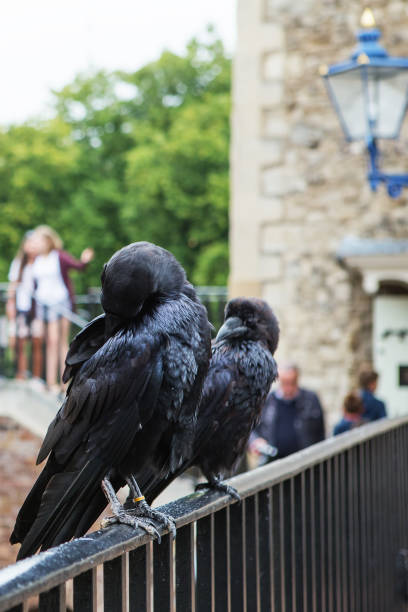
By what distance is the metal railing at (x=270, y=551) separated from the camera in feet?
5.48

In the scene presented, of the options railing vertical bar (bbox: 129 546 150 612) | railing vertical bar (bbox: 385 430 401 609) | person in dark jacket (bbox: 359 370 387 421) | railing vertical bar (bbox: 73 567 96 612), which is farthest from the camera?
person in dark jacket (bbox: 359 370 387 421)

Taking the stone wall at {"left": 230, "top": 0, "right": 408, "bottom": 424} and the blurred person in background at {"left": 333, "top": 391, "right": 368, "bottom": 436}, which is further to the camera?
the stone wall at {"left": 230, "top": 0, "right": 408, "bottom": 424}

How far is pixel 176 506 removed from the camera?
2264 millimetres

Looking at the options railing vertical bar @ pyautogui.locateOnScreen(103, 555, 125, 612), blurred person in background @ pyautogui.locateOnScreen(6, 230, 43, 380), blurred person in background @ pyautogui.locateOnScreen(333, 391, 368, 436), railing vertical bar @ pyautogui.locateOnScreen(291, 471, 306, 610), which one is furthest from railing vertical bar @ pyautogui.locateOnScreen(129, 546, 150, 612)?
blurred person in background @ pyautogui.locateOnScreen(6, 230, 43, 380)

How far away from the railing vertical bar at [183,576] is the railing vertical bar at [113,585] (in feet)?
1.11

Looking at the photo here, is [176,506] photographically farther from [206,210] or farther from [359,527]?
[206,210]

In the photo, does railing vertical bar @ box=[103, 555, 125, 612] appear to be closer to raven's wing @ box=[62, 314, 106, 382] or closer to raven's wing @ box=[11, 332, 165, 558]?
raven's wing @ box=[11, 332, 165, 558]

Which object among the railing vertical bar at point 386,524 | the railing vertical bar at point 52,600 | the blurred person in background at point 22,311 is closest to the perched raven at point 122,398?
the railing vertical bar at point 52,600

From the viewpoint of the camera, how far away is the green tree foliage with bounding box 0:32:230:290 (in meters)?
30.0

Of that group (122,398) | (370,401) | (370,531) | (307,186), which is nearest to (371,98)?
(370,401)

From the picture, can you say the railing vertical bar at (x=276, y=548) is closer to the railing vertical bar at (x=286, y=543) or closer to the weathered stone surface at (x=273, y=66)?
the railing vertical bar at (x=286, y=543)

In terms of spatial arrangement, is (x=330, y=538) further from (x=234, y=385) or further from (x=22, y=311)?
(x=22, y=311)

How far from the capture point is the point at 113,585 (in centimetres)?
179

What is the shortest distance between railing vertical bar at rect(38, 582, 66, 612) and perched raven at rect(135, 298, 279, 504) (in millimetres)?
1389
